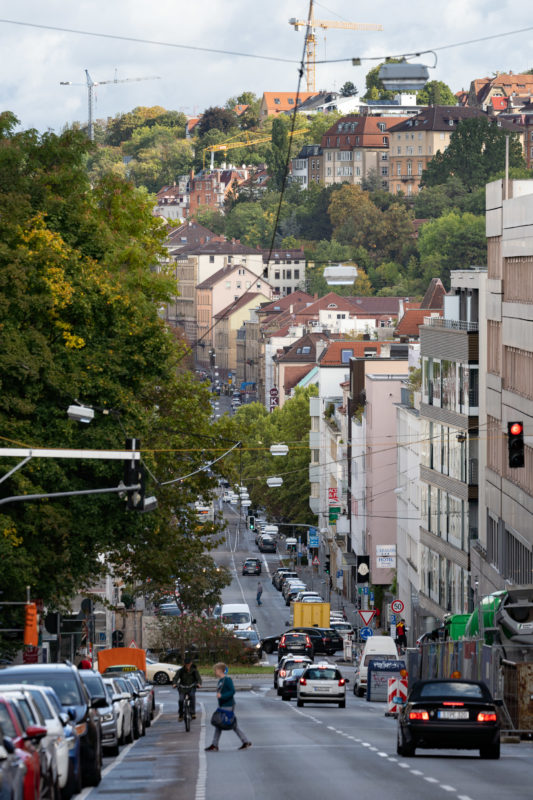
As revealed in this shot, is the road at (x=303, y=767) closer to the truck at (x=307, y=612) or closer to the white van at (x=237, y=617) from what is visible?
the white van at (x=237, y=617)

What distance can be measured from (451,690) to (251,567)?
313 ft

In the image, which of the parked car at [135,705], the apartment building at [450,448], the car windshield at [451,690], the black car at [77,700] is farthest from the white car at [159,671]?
the black car at [77,700]

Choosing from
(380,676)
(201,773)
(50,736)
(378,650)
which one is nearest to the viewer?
(50,736)

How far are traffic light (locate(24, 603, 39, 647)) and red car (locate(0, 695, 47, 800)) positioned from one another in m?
22.1

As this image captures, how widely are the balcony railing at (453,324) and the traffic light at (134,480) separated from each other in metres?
38.9

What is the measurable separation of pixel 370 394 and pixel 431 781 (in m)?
74.6

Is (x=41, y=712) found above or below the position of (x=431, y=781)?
above

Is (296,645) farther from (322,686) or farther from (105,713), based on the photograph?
(105,713)

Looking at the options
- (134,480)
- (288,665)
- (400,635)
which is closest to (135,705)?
(134,480)

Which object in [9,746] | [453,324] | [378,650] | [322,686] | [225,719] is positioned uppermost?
[453,324]

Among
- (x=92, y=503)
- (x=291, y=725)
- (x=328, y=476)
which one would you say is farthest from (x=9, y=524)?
(x=328, y=476)

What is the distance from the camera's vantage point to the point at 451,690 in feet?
79.3

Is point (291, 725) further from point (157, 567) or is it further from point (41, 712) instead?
point (41, 712)

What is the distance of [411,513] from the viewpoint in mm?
80625
